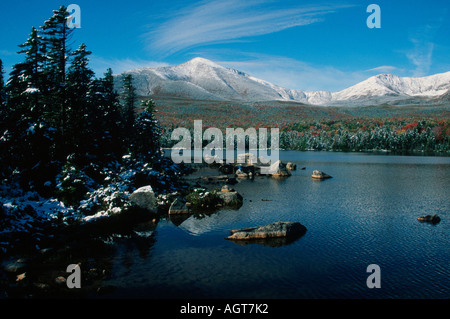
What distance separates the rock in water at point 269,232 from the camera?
2267 cm

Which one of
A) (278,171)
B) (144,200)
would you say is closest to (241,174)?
(278,171)

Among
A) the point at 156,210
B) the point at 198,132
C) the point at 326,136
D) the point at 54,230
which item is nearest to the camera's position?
the point at 54,230

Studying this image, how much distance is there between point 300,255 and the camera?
19.7 m

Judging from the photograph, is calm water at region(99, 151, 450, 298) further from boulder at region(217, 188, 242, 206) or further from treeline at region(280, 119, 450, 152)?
treeline at region(280, 119, 450, 152)

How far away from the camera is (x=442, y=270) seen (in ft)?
57.1

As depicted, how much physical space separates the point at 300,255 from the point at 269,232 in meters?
3.67

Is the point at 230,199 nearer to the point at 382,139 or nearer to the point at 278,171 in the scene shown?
the point at 278,171

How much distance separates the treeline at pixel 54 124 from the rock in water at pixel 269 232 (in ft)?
51.0

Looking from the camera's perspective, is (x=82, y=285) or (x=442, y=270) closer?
(x=82, y=285)

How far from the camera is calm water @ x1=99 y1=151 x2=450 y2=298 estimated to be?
1533cm
